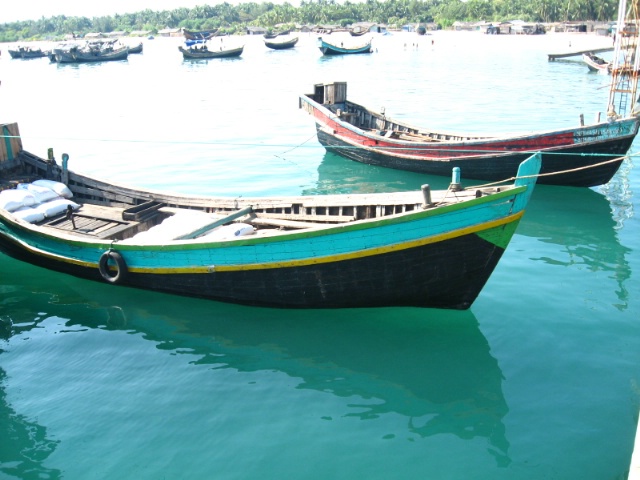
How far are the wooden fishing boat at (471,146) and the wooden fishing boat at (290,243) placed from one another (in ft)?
13.7

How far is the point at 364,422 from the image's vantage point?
752 centimetres

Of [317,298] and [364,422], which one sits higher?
[317,298]

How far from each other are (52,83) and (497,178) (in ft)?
143

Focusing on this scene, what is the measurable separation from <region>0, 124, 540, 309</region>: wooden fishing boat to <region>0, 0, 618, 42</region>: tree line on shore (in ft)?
324

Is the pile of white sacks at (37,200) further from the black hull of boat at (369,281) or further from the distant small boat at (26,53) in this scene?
the distant small boat at (26,53)

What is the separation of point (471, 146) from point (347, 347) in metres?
8.57

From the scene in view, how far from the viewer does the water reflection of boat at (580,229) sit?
38.9ft

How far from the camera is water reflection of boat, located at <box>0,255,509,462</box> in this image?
7.74 metres

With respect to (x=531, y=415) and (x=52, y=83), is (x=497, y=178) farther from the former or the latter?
(x=52, y=83)

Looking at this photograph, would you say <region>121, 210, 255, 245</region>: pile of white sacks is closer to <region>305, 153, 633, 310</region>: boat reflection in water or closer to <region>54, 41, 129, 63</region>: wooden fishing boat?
<region>305, 153, 633, 310</region>: boat reflection in water

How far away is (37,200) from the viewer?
39.4 ft

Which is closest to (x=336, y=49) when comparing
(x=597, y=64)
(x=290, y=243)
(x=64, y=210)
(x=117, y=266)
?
(x=597, y=64)

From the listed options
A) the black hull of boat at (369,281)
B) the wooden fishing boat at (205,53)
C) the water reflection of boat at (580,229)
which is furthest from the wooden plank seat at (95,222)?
the wooden fishing boat at (205,53)

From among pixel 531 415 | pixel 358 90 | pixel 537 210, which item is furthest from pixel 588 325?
pixel 358 90
